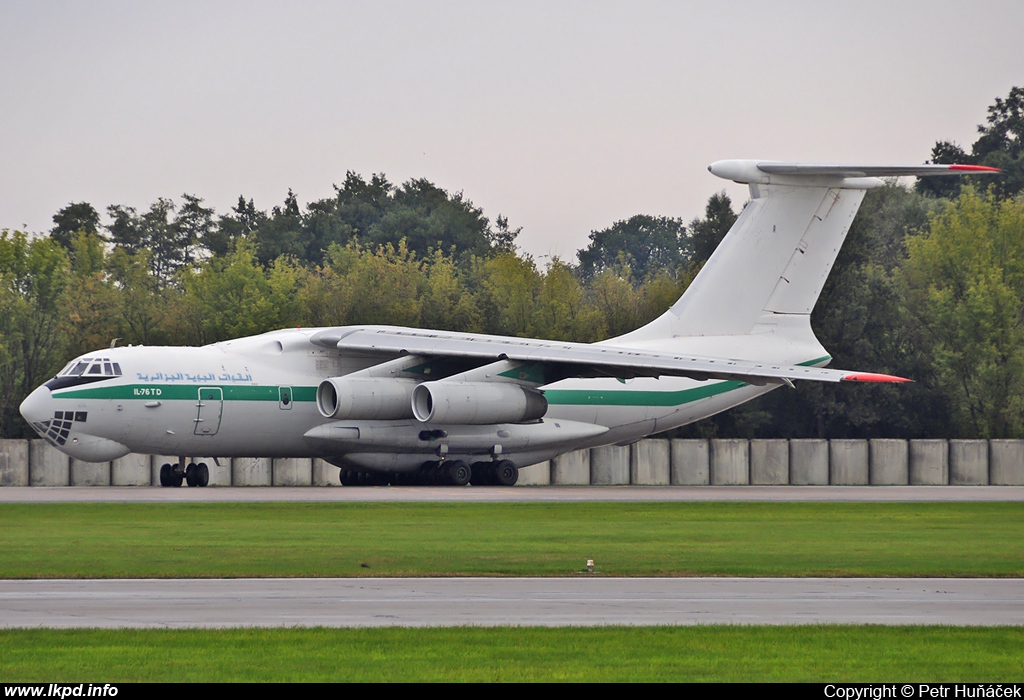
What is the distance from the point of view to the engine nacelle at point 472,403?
31.0 metres

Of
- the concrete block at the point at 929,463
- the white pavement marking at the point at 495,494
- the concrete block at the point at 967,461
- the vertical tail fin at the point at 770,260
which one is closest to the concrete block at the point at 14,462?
the white pavement marking at the point at 495,494

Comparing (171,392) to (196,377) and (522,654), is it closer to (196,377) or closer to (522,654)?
(196,377)

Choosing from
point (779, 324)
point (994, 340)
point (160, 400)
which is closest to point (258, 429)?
point (160, 400)

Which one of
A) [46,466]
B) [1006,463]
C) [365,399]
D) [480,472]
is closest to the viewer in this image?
[365,399]

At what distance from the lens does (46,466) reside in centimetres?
3622

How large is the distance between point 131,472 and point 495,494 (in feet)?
36.8

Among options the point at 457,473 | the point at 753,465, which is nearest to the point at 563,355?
the point at 457,473

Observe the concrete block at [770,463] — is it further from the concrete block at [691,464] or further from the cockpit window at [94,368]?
the cockpit window at [94,368]

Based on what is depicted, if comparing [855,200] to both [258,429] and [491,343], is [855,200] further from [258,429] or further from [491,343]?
[258,429]

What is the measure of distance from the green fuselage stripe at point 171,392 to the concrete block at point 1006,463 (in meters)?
17.8

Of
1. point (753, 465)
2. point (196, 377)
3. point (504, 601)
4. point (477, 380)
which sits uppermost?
point (196, 377)

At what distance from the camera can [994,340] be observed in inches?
1980

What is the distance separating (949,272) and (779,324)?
20154 millimetres

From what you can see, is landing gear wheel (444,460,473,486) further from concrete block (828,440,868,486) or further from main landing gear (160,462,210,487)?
concrete block (828,440,868,486)
